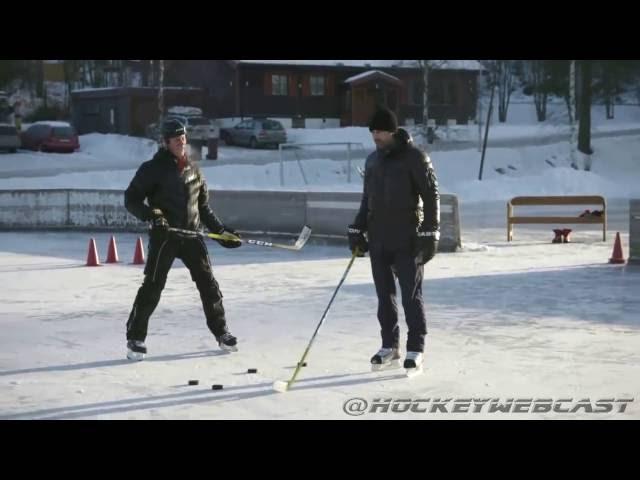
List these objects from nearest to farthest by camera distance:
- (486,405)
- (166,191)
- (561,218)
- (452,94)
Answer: (486,405), (166,191), (561,218), (452,94)

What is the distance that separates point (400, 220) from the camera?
26.0 ft

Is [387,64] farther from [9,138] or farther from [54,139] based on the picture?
[9,138]

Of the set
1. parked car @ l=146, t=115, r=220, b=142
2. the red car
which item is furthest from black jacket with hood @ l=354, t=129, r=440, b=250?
parked car @ l=146, t=115, r=220, b=142

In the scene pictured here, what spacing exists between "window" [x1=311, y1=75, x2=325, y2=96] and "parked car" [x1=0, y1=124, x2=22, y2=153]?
63.3 feet

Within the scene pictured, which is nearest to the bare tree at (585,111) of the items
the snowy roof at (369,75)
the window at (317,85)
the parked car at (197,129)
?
the parked car at (197,129)

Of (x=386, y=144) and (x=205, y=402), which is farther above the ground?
(x=386, y=144)

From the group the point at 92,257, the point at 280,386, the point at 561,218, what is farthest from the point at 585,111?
the point at 280,386

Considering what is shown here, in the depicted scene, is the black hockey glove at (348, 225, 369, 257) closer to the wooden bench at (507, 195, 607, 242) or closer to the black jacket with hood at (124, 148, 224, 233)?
the black jacket with hood at (124, 148, 224, 233)

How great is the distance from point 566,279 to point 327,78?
45.5m

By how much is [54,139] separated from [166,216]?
120 feet

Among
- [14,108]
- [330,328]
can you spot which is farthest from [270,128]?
[330,328]

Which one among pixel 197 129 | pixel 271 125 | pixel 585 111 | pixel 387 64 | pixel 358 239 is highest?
pixel 387 64

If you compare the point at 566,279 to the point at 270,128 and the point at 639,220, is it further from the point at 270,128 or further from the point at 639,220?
the point at 270,128

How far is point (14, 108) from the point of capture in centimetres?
5481
